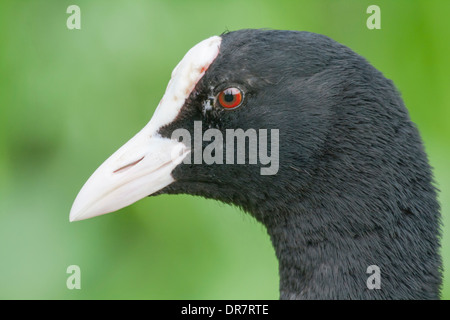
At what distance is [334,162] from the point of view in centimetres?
268

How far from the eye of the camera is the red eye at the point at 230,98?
274 centimetres

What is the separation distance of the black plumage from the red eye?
0.08 feet

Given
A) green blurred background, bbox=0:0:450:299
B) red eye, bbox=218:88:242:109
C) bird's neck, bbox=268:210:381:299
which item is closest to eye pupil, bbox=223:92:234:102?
red eye, bbox=218:88:242:109

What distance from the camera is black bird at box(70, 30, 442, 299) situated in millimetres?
2666

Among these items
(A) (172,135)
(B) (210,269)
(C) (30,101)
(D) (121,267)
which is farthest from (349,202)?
(C) (30,101)

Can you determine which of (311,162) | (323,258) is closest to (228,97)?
(311,162)

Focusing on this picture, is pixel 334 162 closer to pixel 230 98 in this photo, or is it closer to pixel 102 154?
pixel 230 98

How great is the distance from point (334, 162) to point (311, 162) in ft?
0.28

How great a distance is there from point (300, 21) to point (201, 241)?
1.55 meters

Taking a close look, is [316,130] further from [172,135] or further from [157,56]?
[157,56]

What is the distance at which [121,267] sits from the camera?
181 inches

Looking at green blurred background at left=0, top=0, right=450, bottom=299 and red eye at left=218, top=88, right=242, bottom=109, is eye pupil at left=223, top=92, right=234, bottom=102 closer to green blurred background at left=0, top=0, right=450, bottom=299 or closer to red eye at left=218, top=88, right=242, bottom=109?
red eye at left=218, top=88, right=242, bottom=109

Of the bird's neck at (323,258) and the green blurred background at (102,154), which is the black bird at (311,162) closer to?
the bird's neck at (323,258)
